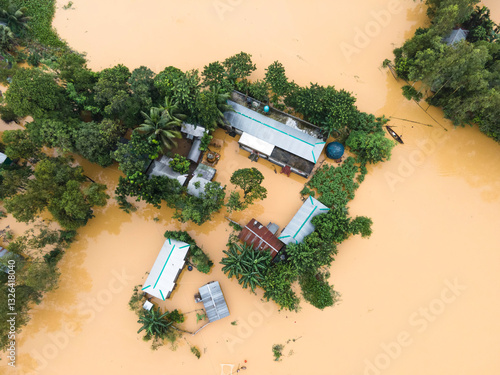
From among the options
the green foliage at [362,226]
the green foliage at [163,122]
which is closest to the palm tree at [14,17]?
the green foliage at [163,122]

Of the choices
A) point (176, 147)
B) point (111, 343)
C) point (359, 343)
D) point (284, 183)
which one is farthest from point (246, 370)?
point (176, 147)

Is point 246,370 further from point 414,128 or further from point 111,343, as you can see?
point 414,128

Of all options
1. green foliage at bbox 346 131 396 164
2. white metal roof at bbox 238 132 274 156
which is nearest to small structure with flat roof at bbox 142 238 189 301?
white metal roof at bbox 238 132 274 156

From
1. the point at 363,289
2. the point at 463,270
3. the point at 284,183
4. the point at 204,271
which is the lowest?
the point at 204,271

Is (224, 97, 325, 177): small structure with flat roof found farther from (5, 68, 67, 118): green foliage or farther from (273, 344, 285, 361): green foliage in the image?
(273, 344, 285, 361): green foliage

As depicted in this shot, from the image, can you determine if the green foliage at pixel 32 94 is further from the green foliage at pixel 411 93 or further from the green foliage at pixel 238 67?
the green foliage at pixel 411 93
